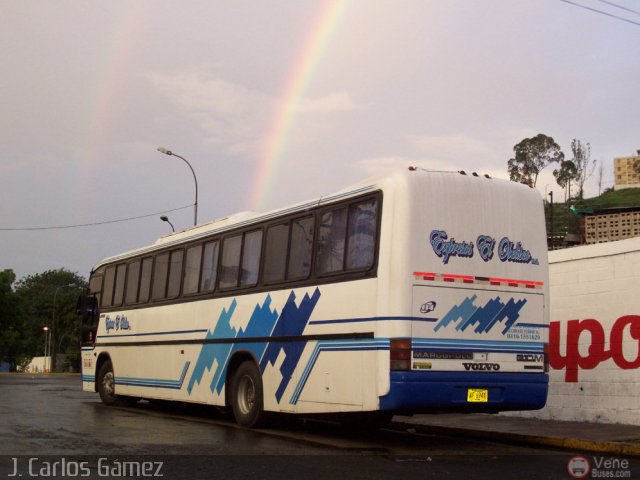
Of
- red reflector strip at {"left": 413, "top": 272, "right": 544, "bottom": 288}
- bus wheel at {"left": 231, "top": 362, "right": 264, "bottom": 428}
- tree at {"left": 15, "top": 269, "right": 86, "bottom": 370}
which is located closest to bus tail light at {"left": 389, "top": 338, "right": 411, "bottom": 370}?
red reflector strip at {"left": 413, "top": 272, "right": 544, "bottom": 288}

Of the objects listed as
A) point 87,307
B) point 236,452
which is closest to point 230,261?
point 236,452

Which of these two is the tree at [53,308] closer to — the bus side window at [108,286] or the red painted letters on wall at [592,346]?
the bus side window at [108,286]

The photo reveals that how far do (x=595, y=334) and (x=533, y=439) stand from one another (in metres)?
3.29

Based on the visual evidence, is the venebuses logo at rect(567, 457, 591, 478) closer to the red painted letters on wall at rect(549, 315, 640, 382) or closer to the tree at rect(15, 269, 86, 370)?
the red painted letters on wall at rect(549, 315, 640, 382)

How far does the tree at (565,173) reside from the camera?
118812mm

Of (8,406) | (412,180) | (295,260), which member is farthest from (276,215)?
(8,406)

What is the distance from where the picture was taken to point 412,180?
1046 centimetres

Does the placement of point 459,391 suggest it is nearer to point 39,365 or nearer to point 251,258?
point 251,258

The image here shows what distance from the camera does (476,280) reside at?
10703 millimetres

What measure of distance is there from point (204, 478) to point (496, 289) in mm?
4961

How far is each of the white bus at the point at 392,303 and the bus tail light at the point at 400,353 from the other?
0.5 inches

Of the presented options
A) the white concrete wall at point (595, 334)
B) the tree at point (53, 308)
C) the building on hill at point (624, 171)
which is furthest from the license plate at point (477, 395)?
the building on hill at point (624, 171)

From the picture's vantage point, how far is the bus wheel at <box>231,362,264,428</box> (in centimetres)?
1271

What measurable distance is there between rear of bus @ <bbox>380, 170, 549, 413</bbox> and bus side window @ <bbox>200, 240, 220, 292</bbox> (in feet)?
16.6
